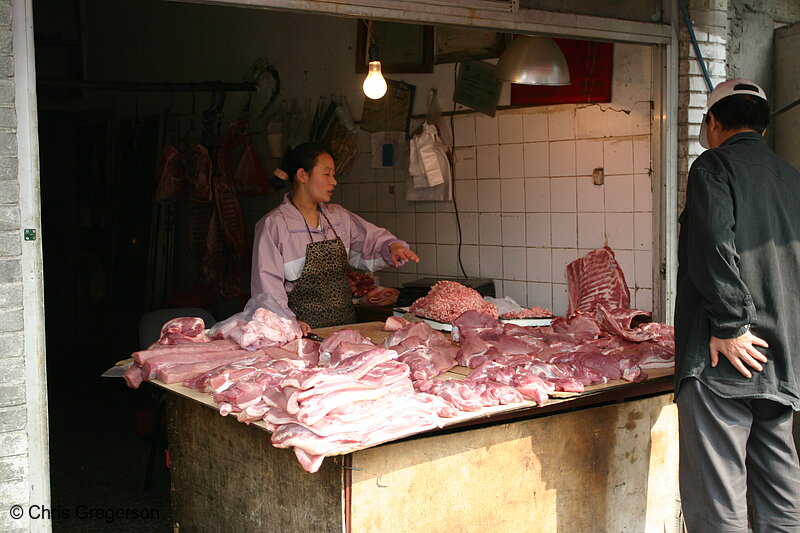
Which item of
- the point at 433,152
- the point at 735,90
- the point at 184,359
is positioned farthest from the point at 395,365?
the point at 433,152

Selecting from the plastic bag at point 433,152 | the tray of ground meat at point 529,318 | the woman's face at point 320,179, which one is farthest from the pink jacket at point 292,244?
the plastic bag at point 433,152

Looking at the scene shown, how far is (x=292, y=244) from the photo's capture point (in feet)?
18.6

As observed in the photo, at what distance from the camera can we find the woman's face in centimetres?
569

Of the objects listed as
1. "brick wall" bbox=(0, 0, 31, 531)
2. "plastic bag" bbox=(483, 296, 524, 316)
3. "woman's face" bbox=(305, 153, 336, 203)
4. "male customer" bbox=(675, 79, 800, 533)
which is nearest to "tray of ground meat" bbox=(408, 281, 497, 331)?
"plastic bag" bbox=(483, 296, 524, 316)

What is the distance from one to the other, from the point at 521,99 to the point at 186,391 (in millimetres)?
3844

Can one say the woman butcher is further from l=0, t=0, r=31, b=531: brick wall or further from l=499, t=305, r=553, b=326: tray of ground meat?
l=0, t=0, r=31, b=531: brick wall

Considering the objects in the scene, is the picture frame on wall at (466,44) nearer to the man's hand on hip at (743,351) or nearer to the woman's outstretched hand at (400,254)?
the woman's outstretched hand at (400,254)

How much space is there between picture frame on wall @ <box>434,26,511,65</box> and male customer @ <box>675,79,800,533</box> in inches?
134

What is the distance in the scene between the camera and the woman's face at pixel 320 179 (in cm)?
569

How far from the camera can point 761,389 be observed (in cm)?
345

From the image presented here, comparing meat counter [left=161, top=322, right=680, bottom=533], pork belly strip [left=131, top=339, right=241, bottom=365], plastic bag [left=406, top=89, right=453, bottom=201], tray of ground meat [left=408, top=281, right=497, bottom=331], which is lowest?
meat counter [left=161, top=322, right=680, bottom=533]

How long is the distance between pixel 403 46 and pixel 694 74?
2746mm

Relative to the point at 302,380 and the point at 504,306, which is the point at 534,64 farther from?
the point at 302,380

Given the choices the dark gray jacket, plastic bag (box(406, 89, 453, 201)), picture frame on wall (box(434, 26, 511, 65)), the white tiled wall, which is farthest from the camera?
plastic bag (box(406, 89, 453, 201))
